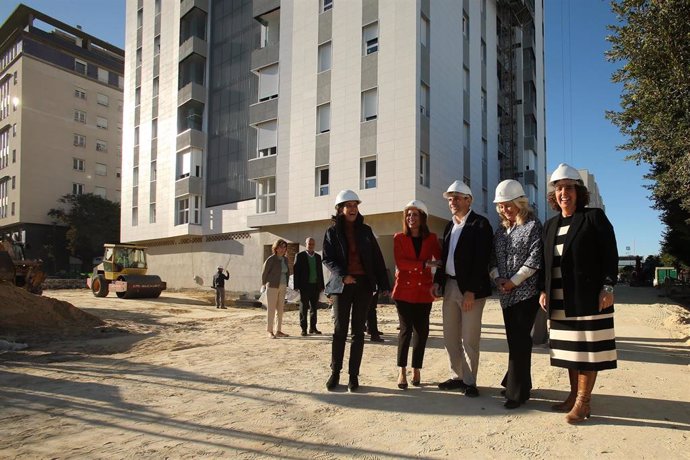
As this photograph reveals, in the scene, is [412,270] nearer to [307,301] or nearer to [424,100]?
[307,301]

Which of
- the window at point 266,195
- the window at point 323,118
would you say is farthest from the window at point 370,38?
the window at point 266,195

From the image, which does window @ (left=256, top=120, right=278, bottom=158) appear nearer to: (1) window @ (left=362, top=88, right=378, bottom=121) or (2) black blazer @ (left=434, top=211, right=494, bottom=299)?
(1) window @ (left=362, top=88, right=378, bottom=121)

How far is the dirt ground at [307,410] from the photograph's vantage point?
3227 mm

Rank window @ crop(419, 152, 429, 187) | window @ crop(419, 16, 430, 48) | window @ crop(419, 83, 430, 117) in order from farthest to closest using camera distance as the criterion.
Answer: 1. window @ crop(419, 16, 430, 48)
2. window @ crop(419, 83, 430, 117)
3. window @ crop(419, 152, 429, 187)

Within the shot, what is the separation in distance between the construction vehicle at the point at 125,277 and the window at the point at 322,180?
9496 millimetres

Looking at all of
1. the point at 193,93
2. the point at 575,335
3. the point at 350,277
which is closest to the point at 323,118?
the point at 193,93

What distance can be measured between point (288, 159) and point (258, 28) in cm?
991

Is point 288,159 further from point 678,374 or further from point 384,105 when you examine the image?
point 678,374

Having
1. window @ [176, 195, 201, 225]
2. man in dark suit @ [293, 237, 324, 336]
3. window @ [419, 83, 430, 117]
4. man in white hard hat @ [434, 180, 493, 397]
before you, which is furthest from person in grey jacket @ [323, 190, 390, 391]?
window @ [176, 195, 201, 225]

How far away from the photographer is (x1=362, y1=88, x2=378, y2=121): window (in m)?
21.3

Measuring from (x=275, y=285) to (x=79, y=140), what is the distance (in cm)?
5507

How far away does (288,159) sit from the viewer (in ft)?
79.5

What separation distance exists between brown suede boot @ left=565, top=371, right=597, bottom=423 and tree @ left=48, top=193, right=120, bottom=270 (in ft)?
172

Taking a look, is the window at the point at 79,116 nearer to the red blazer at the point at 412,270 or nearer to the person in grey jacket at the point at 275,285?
the person in grey jacket at the point at 275,285
